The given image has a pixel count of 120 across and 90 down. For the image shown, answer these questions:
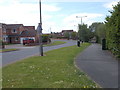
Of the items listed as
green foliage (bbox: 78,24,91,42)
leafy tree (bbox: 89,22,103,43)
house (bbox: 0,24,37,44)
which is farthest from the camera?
green foliage (bbox: 78,24,91,42)

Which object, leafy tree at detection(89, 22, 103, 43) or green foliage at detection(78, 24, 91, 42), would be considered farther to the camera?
green foliage at detection(78, 24, 91, 42)

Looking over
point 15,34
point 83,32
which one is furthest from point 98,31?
point 15,34

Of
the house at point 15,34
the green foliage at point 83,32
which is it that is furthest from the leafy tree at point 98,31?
the house at point 15,34

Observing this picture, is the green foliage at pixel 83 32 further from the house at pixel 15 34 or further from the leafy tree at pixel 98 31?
the house at pixel 15 34

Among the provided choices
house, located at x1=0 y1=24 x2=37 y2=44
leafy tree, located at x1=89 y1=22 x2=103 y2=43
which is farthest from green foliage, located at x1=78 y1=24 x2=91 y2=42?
house, located at x1=0 y1=24 x2=37 y2=44

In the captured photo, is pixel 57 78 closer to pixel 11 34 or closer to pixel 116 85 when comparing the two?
pixel 116 85

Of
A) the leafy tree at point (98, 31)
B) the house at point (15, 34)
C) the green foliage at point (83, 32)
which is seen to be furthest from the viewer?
the green foliage at point (83, 32)

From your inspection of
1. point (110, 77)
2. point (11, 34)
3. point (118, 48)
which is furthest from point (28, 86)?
point (11, 34)

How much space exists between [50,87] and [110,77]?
2.69m

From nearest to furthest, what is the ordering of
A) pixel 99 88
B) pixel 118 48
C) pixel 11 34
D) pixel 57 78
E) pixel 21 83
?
pixel 99 88 → pixel 21 83 → pixel 57 78 → pixel 118 48 → pixel 11 34

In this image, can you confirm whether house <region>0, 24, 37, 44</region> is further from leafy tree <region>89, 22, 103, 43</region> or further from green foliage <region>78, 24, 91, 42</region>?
leafy tree <region>89, 22, 103, 43</region>

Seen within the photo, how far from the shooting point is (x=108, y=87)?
18.7 feet

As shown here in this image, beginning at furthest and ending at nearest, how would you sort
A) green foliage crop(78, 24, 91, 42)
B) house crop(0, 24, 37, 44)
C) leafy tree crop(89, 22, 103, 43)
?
green foliage crop(78, 24, 91, 42)
house crop(0, 24, 37, 44)
leafy tree crop(89, 22, 103, 43)

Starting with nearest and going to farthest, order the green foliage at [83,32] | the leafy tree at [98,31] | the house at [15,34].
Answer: the leafy tree at [98,31] → the house at [15,34] → the green foliage at [83,32]
